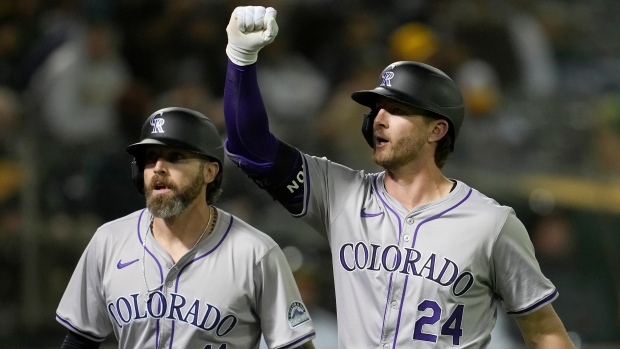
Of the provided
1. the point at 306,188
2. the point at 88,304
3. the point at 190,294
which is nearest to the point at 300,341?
the point at 190,294

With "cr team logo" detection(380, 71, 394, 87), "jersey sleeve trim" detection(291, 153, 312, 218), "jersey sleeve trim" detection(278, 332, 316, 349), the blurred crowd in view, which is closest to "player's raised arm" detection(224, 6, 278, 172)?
"jersey sleeve trim" detection(291, 153, 312, 218)

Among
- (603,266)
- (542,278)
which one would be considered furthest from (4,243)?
(603,266)

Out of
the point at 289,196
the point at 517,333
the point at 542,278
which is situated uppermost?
the point at 289,196

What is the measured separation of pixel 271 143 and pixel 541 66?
558 cm

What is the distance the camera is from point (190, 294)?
3471 mm

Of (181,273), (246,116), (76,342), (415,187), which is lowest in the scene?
(76,342)

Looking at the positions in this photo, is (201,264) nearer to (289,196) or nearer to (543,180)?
(289,196)

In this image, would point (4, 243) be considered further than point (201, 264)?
Yes

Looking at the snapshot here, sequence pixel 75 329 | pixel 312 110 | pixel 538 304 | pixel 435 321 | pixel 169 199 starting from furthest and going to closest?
1. pixel 312 110
2. pixel 75 329
3. pixel 169 199
4. pixel 538 304
5. pixel 435 321

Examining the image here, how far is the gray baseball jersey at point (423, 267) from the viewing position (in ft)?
10.4

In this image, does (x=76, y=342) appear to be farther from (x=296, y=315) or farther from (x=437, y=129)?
(x=437, y=129)

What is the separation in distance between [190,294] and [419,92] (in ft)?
3.57

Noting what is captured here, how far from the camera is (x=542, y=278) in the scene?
329cm

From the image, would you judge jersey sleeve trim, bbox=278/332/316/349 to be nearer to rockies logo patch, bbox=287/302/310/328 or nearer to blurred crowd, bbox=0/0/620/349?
rockies logo patch, bbox=287/302/310/328
